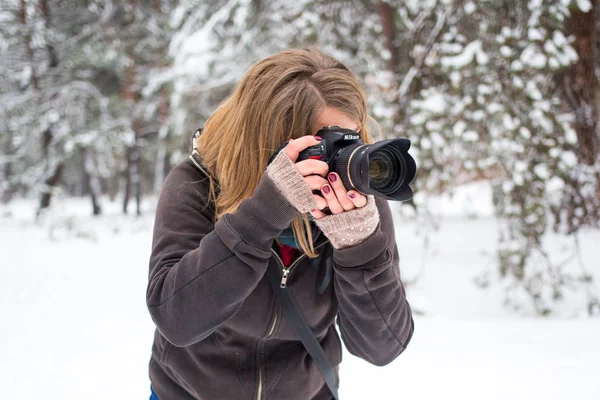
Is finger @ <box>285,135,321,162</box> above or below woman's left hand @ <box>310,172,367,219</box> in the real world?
above

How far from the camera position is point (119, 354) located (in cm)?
275

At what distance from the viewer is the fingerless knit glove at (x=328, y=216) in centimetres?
92

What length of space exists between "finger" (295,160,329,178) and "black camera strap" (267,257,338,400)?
248 mm

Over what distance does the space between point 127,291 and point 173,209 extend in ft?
11.3

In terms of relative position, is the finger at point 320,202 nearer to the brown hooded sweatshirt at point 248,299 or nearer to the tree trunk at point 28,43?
the brown hooded sweatshirt at point 248,299

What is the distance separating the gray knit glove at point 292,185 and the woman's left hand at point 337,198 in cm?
4

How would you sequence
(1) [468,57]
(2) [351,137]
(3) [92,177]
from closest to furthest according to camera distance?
(2) [351,137] < (1) [468,57] < (3) [92,177]

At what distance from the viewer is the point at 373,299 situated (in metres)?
1.04

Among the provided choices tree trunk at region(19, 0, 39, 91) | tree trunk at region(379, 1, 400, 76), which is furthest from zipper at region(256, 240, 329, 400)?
tree trunk at region(19, 0, 39, 91)

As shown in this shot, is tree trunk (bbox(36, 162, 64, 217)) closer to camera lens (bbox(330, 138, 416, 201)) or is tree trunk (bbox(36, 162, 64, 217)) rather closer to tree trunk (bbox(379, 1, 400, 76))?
tree trunk (bbox(379, 1, 400, 76))

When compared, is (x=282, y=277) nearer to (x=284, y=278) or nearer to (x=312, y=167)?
(x=284, y=278)

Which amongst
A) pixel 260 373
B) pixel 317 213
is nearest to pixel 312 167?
pixel 317 213

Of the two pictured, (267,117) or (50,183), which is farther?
(50,183)

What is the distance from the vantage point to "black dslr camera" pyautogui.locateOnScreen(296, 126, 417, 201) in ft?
3.10
